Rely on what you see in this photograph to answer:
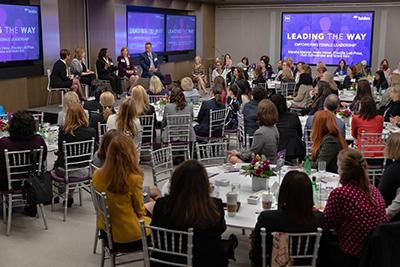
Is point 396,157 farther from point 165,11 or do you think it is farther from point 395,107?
point 165,11

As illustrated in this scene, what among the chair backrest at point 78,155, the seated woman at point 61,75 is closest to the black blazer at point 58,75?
the seated woman at point 61,75

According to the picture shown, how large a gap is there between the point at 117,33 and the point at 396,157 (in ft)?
35.8

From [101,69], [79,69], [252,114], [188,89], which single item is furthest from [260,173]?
[101,69]

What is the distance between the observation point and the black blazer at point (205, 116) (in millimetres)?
7789

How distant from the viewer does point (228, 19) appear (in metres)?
19.8

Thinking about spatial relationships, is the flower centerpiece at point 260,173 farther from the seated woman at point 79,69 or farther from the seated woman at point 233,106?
the seated woman at point 79,69

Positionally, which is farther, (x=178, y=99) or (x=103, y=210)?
(x=178, y=99)

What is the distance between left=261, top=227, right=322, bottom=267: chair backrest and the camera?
3.08 meters

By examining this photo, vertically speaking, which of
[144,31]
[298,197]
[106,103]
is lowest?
[298,197]

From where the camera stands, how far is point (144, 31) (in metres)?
15.3

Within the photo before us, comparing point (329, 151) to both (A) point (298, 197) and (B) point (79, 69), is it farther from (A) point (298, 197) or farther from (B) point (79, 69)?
(B) point (79, 69)

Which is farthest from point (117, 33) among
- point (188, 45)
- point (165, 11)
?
point (188, 45)

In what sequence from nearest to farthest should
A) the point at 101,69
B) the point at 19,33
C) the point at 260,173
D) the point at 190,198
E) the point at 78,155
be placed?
the point at 190,198 → the point at 260,173 → the point at 78,155 → the point at 19,33 → the point at 101,69

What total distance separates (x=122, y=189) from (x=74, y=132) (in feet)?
7.07
